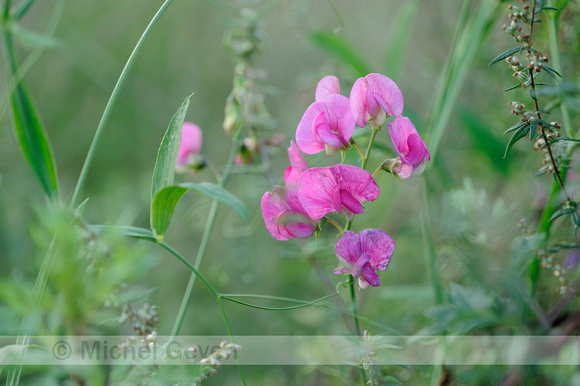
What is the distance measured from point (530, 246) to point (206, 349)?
39 cm

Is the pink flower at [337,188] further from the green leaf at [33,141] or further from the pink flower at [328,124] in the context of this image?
the green leaf at [33,141]

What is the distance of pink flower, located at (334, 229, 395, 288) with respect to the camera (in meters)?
0.42

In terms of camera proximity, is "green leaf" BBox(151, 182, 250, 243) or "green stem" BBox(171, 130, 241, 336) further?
"green stem" BBox(171, 130, 241, 336)

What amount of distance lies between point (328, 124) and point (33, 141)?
312 mm

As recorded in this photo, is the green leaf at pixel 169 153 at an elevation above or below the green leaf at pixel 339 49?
below

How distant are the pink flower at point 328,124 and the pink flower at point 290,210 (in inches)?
0.8

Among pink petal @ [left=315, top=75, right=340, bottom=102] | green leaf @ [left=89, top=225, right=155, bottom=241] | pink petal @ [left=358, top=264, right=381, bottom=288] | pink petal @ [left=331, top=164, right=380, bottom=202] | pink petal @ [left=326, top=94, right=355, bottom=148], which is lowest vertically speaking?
pink petal @ [left=358, top=264, right=381, bottom=288]

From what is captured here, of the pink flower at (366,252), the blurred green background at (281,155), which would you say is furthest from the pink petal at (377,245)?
the blurred green background at (281,155)

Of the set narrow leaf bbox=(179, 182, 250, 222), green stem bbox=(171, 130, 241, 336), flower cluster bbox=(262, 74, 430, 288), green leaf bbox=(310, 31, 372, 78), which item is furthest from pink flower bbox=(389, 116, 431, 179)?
green leaf bbox=(310, 31, 372, 78)

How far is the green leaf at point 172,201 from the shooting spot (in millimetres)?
445

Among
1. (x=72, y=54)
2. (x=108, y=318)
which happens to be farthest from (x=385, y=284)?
(x=72, y=54)

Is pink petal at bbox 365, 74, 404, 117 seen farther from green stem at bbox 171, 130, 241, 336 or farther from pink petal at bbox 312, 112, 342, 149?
green stem at bbox 171, 130, 241, 336

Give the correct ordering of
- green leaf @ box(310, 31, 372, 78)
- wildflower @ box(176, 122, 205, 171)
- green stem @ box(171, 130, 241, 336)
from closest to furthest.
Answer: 1. green stem @ box(171, 130, 241, 336)
2. wildflower @ box(176, 122, 205, 171)
3. green leaf @ box(310, 31, 372, 78)

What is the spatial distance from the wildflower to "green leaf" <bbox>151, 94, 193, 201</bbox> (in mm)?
242
